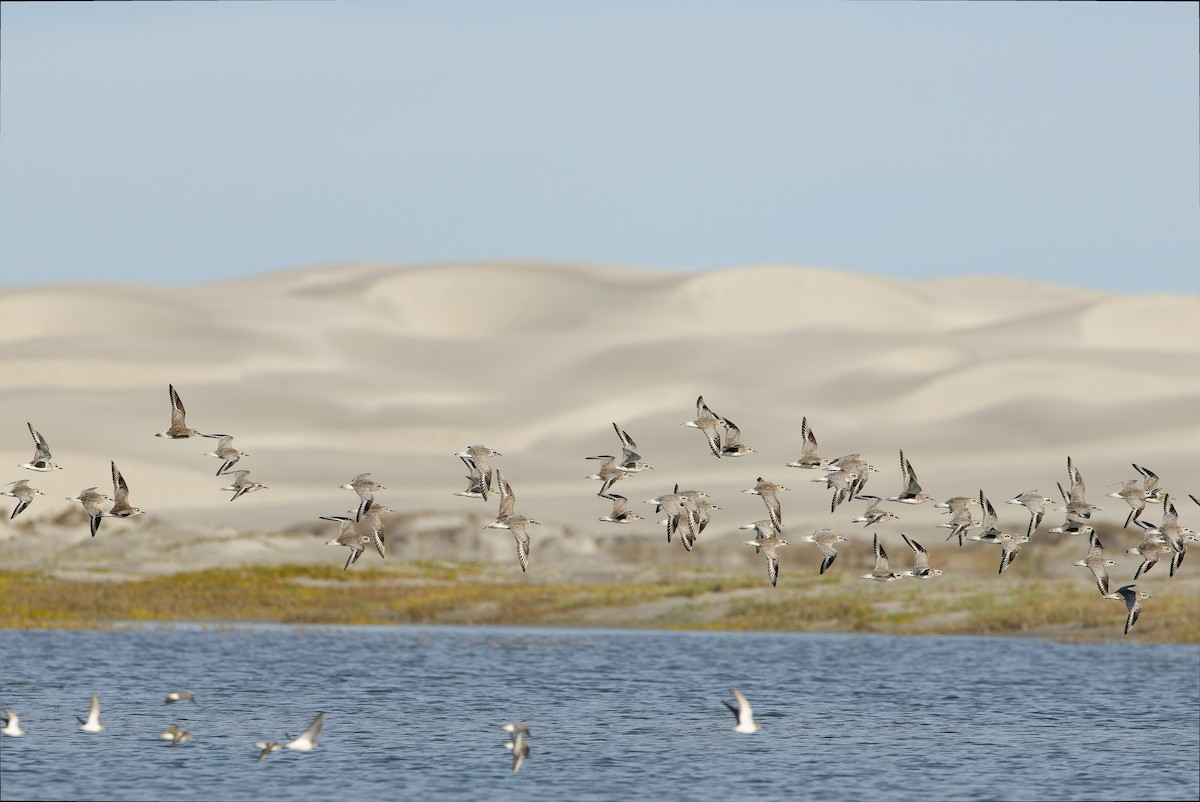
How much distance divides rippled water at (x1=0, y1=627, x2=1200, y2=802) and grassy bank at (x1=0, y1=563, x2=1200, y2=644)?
7.24 feet

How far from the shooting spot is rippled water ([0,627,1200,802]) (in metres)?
39.4

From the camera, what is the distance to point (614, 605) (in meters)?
79.3

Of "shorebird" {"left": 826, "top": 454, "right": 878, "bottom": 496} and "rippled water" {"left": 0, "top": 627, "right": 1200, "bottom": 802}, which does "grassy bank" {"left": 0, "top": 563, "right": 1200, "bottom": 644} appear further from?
"shorebird" {"left": 826, "top": 454, "right": 878, "bottom": 496}

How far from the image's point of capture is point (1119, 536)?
323 ft

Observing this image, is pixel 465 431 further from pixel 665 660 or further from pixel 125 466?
pixel 665 660

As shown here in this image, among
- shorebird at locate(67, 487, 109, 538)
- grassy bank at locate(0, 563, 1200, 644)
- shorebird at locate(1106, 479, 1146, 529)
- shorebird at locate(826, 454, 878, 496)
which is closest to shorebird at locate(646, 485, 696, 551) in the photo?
shorebird at locate(826, 454, 878, 496)

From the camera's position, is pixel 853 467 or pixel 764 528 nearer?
pixel 853 467

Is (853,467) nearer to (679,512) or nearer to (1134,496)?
(679,512)

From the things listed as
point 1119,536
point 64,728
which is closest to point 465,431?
point 1119,536

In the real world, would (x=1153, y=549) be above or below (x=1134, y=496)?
below

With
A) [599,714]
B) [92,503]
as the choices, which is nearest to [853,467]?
[92,503]

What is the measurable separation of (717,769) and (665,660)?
23201 mm

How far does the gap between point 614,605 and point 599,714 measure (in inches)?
1116

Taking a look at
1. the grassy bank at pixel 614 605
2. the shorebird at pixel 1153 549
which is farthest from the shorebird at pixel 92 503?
the grassy bank at pixel 614 605
